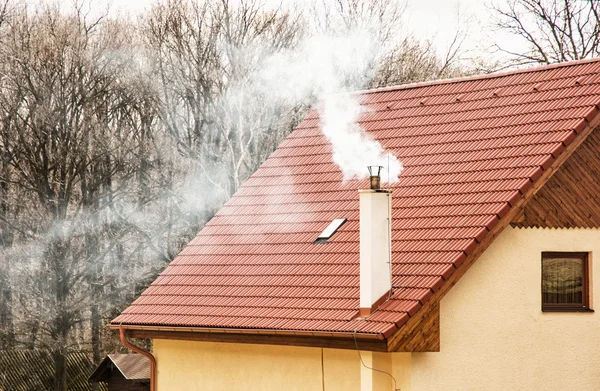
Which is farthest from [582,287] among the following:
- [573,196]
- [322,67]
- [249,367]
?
[322,67]

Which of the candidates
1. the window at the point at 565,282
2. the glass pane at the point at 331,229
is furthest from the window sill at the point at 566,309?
the glass pane at the point at 331,229

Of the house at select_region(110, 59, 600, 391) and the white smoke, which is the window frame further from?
the white smoke

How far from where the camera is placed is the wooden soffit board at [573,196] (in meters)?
15.5

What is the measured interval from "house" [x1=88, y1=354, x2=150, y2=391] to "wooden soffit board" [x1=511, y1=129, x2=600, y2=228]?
12488 millimetres

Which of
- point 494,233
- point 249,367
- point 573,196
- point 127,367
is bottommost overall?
point 127,367

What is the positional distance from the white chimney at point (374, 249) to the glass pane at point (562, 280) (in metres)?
2.36

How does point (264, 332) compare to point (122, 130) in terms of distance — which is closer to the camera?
point (264, 332)

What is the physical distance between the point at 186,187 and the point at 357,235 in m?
18.4

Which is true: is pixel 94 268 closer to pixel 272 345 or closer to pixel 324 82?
pixel 324 82

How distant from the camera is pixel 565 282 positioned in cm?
1585

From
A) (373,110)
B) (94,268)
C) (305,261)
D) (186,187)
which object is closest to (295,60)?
(186,187)

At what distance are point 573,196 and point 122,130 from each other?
21.3 meters

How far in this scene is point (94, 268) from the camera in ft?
109

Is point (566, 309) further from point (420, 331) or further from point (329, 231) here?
point (329, 231)
